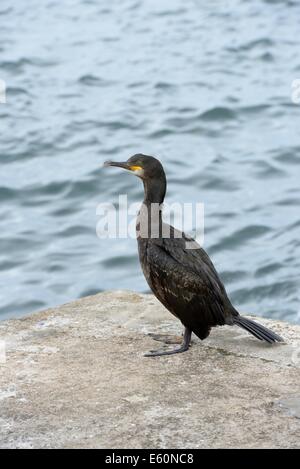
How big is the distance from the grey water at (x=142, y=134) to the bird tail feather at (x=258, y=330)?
3033 millimetres

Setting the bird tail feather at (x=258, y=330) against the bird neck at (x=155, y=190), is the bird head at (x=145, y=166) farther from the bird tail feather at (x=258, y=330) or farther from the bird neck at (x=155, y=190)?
the bird tail feather at (x=258, y=330)

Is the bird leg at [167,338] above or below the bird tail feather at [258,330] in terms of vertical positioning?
below

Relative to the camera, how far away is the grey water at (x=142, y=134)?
32.4ft

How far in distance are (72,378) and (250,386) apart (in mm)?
880

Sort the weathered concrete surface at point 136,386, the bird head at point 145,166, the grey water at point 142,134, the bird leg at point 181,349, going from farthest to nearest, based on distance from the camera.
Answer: the grey water at point 142,134 < the bird head at point 145,166 < the bird leg at point 181,349 < the weathered concrete surface at point 136,386

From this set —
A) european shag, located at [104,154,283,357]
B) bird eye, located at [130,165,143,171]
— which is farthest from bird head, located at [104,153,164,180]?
european shag, located at [104,154,283,357]

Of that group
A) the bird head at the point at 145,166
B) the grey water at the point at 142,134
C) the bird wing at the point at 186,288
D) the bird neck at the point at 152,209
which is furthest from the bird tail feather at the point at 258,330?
the grey water at the point at 142,134

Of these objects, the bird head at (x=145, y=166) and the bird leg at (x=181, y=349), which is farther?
the bird head at (x=145, y=166)

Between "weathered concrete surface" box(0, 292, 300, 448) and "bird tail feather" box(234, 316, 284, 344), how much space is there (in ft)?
0.20

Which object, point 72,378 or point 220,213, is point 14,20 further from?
point 72,378

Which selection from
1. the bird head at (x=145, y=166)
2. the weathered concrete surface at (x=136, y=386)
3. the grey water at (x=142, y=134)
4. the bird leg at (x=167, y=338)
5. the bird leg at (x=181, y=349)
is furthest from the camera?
the grey water at (x=142, y=134)

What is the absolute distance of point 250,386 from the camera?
17.0 feet

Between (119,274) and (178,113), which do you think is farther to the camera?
(178,113)

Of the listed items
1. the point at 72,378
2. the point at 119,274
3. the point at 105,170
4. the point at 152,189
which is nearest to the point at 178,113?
the point at 105,170
